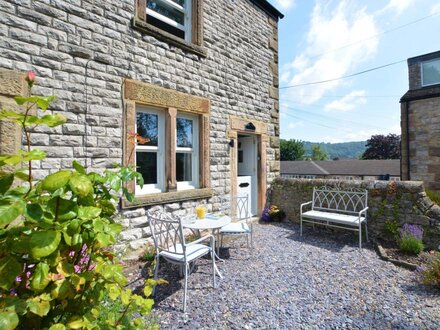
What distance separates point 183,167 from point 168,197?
0.85 metres

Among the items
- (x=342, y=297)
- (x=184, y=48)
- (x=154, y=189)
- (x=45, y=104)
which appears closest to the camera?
(x=45, y=104)

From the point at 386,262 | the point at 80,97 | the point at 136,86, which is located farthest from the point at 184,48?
the point at 386,262

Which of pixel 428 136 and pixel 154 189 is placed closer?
pixel 154 189

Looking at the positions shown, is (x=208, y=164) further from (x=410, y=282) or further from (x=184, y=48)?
(x=410, y=282)

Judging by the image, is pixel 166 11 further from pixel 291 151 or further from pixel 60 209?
pixel 291 151

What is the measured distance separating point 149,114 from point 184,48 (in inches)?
60.6

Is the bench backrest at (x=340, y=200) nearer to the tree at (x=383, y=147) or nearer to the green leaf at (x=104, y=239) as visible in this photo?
the green leaf at (x=104, y=239)

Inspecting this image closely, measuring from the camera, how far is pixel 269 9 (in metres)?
7.00

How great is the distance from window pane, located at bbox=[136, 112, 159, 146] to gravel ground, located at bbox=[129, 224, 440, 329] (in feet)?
7.48

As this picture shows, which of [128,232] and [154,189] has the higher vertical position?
[154,189]

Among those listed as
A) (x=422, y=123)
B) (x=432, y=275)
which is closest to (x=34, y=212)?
(x=432, y=275)

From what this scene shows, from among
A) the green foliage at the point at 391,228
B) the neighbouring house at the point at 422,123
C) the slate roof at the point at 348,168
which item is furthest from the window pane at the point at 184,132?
the slate roof at the point at 348,168

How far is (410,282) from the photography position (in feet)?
10.7

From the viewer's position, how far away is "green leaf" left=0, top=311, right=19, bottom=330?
77 centimetres
